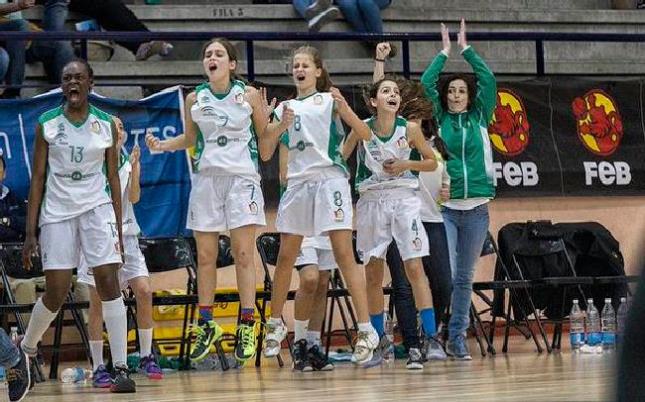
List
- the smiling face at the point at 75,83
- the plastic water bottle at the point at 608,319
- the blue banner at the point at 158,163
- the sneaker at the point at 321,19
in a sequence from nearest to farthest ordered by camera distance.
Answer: the smiling face at the point at 75,83 → the plastic water bottle at the point at 608,319 → the blue banner at the point at 158,163 → the sneaker at the point at 321,19

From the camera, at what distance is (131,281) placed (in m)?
8.04

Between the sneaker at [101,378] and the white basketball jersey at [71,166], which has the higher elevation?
the white basketball jersey at [71,166]

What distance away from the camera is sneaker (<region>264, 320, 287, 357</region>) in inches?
302

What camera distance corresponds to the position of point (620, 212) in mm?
11070

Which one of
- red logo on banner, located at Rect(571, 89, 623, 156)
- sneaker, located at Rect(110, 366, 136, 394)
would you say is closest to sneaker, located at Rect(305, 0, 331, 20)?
red logo on banner, located at Rect(571, 89, 623, 156)

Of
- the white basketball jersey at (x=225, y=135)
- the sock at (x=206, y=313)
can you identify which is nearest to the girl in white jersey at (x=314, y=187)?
the white basketball jersey at (x=225, y=135)

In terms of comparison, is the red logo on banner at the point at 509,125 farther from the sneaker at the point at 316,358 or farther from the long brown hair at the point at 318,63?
the sneaker at the point at 316,358

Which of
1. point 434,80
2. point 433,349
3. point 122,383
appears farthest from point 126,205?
point 434,80

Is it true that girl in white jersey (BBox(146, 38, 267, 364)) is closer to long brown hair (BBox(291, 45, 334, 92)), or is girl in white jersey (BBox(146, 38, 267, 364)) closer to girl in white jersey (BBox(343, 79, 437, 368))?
long brown hair (BBox(291, 45, 334, 92))

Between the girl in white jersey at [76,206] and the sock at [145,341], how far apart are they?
3.46ft

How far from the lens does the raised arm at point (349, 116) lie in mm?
7758

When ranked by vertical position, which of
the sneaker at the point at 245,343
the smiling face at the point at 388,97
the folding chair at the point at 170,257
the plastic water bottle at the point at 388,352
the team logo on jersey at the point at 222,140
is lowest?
the plastic water bottle at the point at 388,352

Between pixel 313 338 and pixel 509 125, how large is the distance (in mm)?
3403

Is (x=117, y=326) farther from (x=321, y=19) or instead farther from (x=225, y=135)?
(x=321, y=19)
